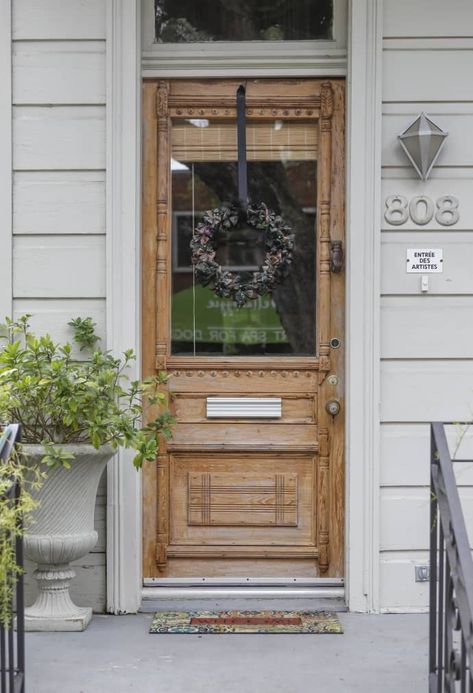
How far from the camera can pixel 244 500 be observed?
4.80 meters

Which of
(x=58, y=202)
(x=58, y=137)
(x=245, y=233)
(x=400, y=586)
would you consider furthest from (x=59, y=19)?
(x=400, y=586)

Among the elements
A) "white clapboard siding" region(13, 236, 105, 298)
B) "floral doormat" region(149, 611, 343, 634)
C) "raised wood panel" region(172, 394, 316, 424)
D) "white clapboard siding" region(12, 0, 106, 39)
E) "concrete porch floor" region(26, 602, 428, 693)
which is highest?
"white clapboard siding" region(12, 0, 106, 39)

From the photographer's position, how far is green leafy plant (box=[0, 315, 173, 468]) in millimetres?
4133

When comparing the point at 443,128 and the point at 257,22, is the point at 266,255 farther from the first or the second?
the point at 257,22

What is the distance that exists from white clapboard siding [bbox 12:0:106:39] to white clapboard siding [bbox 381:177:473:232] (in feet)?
5.04

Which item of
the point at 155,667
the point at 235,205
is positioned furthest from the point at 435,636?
the point at 235,205

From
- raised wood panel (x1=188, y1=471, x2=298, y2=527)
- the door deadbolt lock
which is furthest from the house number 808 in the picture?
raised wood panel (x1=188, y1=471, x2=298, y2=527)

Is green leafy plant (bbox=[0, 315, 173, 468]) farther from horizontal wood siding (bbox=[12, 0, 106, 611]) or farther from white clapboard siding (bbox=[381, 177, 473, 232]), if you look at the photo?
white clapboard siding (bbox=[381, 177, 473, 232])

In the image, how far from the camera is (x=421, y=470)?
4617 millimetres

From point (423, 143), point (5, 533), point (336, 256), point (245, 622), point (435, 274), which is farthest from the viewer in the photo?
point (336, 256)

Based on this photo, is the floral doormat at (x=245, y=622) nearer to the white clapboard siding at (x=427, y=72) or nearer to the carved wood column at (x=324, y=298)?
the carved wood column at (x=324, y=298)

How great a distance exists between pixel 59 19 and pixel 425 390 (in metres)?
2.45

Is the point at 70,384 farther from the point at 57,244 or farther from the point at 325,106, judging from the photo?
the point at 325,106

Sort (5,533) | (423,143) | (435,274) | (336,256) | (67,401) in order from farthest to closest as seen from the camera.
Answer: (336,256)
(435,274)
(423,143)
(67,401)
(5,533)
